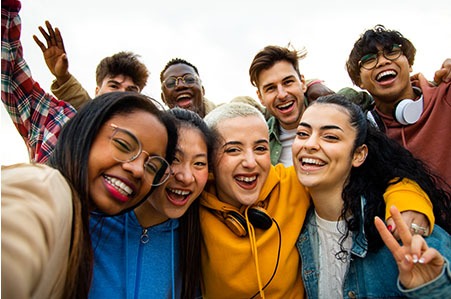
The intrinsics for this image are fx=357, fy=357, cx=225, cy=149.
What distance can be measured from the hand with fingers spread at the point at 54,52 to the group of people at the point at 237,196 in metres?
0.59

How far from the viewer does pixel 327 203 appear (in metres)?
3.04

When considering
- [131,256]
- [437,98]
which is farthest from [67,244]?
[437,98]

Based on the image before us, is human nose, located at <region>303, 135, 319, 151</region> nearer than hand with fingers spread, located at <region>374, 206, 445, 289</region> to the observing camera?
No

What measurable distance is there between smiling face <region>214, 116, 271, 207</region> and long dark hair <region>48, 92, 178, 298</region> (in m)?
0.94

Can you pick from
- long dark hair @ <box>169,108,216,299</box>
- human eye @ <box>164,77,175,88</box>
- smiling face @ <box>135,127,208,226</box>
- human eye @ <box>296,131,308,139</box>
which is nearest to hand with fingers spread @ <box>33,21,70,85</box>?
human eye @ <box>164,77,175,88</box>

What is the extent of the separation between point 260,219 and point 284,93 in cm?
203

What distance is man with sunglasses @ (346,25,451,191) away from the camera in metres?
3.84

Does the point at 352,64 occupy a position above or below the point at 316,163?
above

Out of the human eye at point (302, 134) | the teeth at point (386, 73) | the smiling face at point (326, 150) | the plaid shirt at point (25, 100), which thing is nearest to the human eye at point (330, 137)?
the smiling face at point (326, 150)

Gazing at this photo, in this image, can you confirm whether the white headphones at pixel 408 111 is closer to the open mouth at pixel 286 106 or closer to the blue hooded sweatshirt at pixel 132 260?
the open mouth at pixel 286 106

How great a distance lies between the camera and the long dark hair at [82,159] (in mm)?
1670

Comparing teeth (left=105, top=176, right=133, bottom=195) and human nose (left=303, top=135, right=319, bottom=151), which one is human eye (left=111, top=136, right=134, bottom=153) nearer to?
teeth (left=105, top=176, right=133, bottom=195)

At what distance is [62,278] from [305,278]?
1.96 meters

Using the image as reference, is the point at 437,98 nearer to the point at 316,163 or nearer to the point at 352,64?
the point at 352,64
